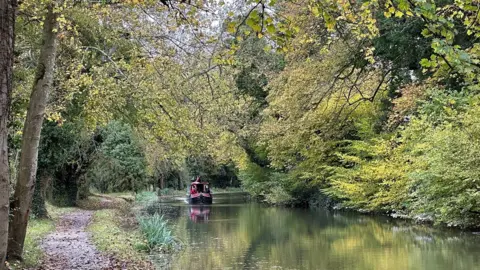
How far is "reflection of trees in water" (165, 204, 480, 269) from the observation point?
A: 1188cm

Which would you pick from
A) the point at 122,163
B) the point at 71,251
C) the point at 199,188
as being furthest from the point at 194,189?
the point at 71,251

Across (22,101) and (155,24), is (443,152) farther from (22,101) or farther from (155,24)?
(22,101)

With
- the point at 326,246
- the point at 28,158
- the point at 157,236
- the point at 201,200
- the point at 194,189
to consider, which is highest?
the point at 28,158

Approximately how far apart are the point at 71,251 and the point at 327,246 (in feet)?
23.0

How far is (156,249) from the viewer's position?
13750 millimetres

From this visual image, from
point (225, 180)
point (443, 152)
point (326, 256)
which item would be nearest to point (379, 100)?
point (443, 152)

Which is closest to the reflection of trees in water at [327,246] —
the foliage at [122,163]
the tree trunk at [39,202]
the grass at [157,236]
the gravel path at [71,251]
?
the grass at [157,236]

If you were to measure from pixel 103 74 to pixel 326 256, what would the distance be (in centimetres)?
702

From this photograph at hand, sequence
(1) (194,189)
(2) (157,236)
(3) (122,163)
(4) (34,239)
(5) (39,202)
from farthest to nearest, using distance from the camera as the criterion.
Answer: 1. (1) (194,189)
2. (3) (122,163)
3. (5) (39,202)
4. (2) (157,236)
5. (4) (34,239)

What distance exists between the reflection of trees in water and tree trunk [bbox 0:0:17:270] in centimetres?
890

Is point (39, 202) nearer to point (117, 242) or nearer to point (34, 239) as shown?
point (34, 239)

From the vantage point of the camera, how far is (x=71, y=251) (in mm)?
11352

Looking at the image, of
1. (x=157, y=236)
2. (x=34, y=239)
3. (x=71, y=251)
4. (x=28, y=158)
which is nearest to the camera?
(x=28, y=158)

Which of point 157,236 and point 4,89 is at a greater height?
point 4,89
